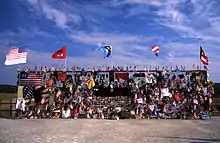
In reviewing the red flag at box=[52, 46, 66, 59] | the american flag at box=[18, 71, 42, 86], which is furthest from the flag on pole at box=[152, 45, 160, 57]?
the american flag at box=[18, 71, 42, 86]

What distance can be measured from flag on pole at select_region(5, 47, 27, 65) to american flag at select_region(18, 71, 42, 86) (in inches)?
31.0

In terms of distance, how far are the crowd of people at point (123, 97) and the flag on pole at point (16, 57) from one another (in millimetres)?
1453

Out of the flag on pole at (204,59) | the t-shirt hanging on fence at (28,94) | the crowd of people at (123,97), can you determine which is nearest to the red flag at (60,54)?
the crowd of people at (123,97)

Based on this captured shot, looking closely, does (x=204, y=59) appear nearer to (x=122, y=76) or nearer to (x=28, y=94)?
(x=122, y=76)

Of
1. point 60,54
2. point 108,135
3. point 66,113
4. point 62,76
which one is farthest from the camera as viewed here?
point 60,54

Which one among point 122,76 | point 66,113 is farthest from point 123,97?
point 66,113

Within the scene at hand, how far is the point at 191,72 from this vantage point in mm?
15258

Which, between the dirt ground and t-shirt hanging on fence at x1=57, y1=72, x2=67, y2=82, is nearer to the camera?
the dirt ground

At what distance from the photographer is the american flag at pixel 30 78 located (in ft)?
51.2

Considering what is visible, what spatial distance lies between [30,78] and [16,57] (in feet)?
4.86

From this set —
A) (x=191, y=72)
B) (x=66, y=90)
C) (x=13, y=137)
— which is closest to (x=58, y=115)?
(x=66, y=90)

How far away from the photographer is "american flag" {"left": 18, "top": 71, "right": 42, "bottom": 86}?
15.6 metres

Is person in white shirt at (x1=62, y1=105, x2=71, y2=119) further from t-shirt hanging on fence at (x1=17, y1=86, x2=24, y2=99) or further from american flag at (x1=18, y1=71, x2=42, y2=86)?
t-shirt hanging on fence at (x1=17, y1=86, x2=24, y2=99)

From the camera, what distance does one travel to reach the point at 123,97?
15.4 metres
